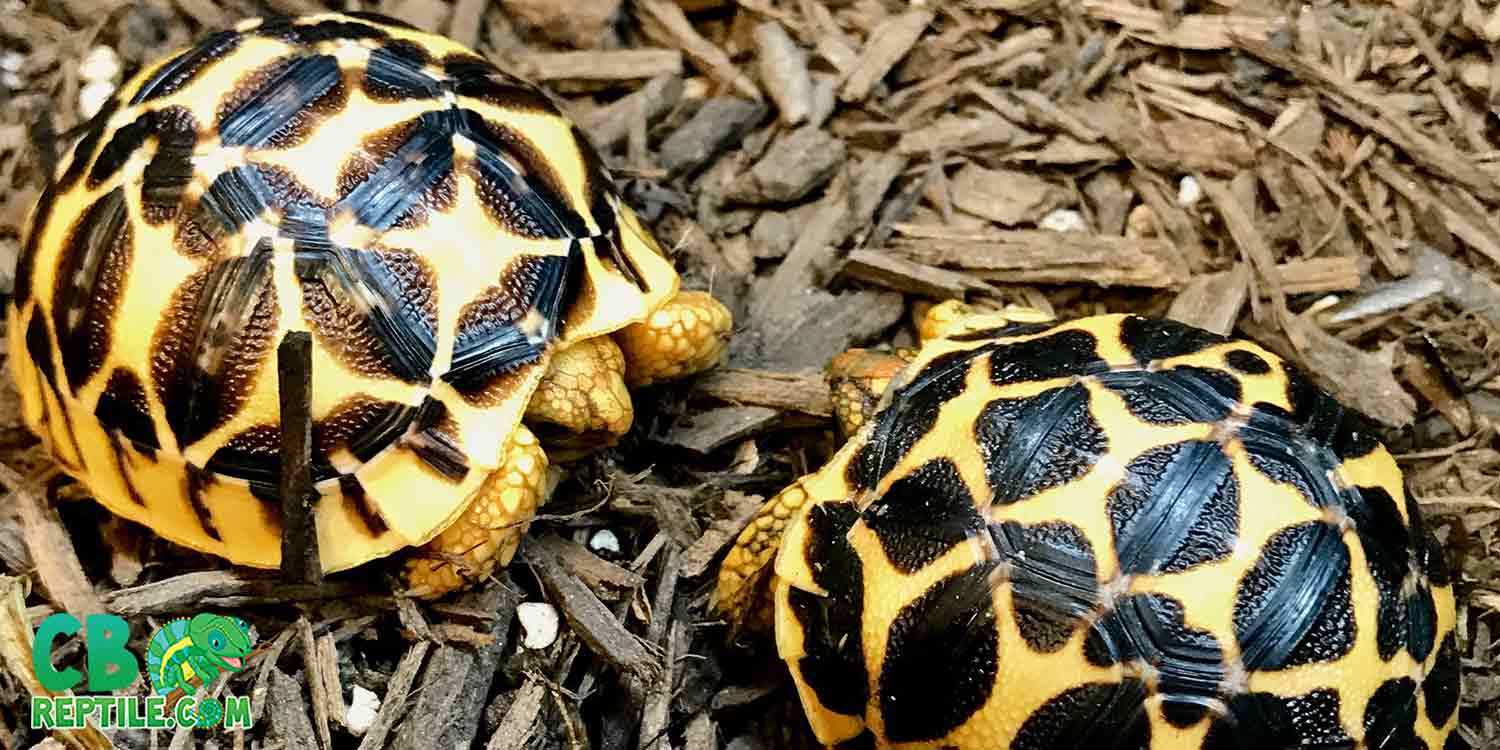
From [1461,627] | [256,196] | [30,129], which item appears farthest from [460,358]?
[1461,627]

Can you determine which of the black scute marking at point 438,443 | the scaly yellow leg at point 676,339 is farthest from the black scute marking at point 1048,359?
the black scute marking at point 438,443

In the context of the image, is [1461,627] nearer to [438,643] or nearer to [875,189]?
[875,189]

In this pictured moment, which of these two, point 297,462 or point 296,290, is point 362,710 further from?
point 296,290

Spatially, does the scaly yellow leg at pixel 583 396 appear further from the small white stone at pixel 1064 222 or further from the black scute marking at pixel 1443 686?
the black scute marking at pixel 1443 686

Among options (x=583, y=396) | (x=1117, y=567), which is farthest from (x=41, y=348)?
(x=1117, y=567)

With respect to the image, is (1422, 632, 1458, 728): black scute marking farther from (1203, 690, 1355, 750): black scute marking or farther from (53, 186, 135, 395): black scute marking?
(53, 186, 135, 395): black scute marking

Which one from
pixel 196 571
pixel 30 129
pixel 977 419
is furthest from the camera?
pixel 30 129

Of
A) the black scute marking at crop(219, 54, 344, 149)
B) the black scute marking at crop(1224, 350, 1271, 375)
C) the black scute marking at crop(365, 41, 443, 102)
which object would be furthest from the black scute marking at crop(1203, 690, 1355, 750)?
the black scute marking at crop(219, 54, 344, 149)
